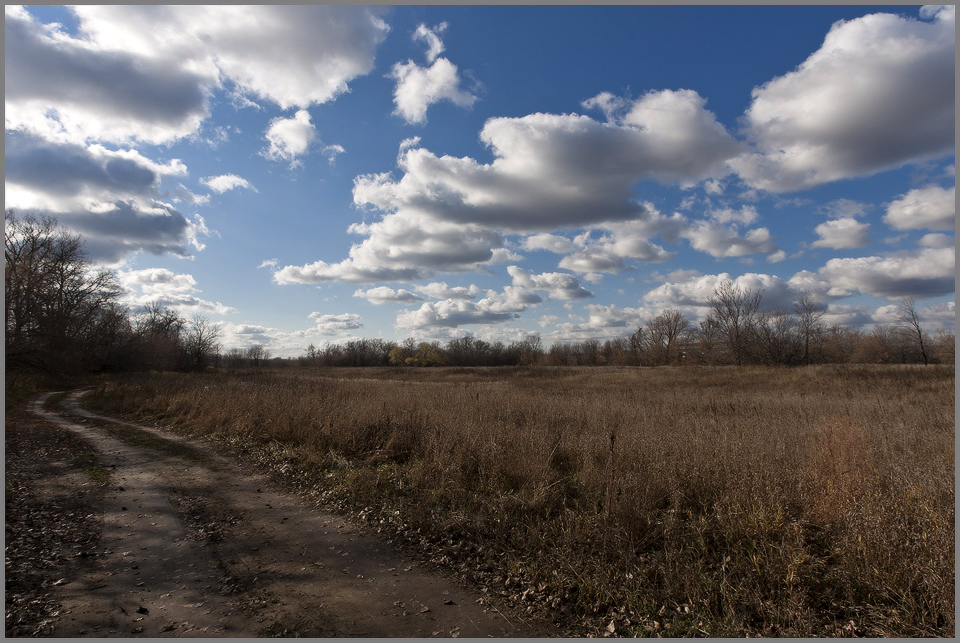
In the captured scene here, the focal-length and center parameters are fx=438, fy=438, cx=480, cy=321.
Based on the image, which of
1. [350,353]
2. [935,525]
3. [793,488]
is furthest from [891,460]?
[350,353]

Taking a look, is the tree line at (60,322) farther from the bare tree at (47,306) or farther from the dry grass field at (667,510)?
the dry grass field at (667,510)

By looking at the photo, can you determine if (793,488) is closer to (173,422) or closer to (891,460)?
(891,460)

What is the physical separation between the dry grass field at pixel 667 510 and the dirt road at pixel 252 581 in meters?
0.57

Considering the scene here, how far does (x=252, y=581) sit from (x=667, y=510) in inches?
198

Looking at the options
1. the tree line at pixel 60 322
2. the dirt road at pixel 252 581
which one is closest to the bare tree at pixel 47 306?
the tree line at pixel 60 322

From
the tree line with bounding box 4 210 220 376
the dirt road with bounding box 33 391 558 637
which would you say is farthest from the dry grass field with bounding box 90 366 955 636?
the tree line with bounding box 4 210 220 376

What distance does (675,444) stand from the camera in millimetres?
7641

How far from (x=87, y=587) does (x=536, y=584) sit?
4754 mm

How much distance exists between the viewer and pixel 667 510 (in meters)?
5.74

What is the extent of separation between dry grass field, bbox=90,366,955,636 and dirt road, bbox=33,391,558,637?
0.57 meters

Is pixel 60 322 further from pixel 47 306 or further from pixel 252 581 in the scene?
pixel 252 581

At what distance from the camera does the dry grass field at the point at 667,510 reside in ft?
13.2

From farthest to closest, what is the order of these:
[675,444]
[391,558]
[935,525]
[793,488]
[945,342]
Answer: [945,342] → [675,444] → [793,488] → [391,558] → [935,525]

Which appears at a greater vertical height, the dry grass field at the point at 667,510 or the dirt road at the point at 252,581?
the dry grass field at the point at 667,510
